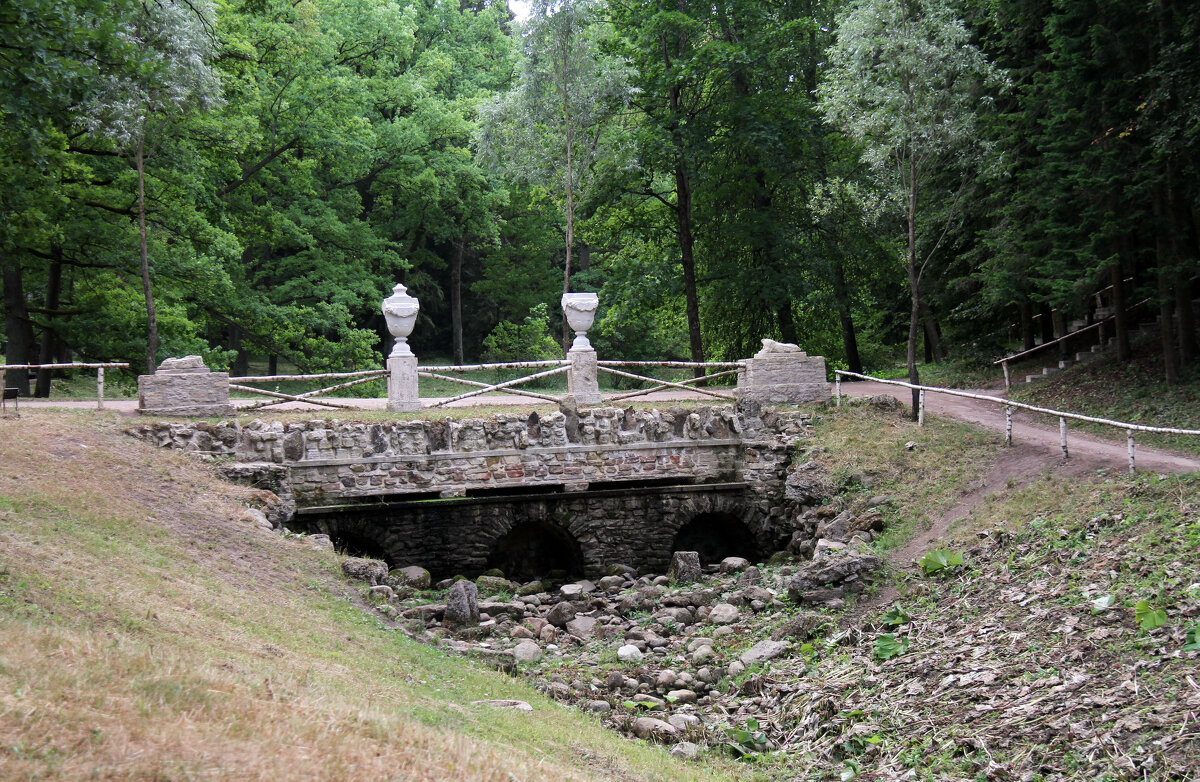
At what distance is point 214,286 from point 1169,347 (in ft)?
63.5

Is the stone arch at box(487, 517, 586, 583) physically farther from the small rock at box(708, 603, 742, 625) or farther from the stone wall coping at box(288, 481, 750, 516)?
the small rock at box(708, 603, 742, 625)

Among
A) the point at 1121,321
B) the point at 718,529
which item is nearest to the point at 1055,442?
the point at 1121,321

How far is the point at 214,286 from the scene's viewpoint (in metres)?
22.0

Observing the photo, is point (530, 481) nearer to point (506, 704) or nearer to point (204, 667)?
point (506, 704)

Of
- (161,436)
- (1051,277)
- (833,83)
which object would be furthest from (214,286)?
(1051,277)

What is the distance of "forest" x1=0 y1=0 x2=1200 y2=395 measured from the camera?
16250 millimetres

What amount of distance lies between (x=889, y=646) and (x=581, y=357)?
340 inches

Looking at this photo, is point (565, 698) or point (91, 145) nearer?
point (565, 698)

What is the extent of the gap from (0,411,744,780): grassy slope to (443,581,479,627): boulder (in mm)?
1533

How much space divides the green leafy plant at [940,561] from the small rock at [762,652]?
2.02 m

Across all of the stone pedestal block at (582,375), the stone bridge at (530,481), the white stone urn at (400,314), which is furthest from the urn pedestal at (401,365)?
the stone pedestal block at (582,375)

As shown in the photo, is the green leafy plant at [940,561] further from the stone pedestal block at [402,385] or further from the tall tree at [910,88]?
the stone pedestal block at [402,385]

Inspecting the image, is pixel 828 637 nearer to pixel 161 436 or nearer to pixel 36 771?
pixel 36 771

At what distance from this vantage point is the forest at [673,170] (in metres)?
16.2
